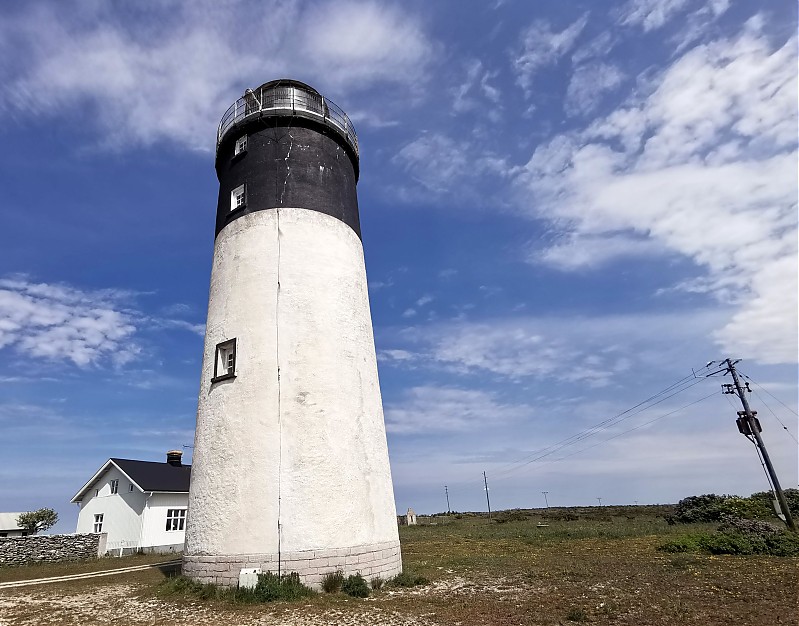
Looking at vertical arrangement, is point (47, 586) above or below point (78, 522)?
below

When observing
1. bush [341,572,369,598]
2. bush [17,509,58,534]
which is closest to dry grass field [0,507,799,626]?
bush [341,572,369,598]

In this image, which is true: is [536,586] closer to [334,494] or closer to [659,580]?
[659,580]

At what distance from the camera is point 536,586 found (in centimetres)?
1327

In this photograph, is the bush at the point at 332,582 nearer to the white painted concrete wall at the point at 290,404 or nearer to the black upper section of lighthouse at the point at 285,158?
the white painted concrete wall at the point at 290,404

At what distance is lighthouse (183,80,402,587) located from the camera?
1234 cm

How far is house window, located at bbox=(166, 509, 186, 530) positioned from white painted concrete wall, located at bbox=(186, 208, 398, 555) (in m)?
17.9

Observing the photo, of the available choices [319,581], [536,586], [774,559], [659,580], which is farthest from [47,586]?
[774,559]

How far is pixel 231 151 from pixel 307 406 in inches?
390

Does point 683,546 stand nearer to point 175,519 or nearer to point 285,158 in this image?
point 285,158

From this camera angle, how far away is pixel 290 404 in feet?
43.0

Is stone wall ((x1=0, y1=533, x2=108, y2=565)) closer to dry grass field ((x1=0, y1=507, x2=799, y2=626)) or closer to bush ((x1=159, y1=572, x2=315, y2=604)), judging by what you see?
dry grass field ((x1=0, y1=507, x2=799, y2=626))

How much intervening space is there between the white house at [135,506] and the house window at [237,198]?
1956 centimetres

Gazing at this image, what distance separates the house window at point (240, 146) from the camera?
54.4ft

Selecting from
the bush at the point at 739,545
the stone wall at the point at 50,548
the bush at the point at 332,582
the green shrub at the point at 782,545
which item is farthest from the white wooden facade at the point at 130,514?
the green shrub at the point at 782,545
